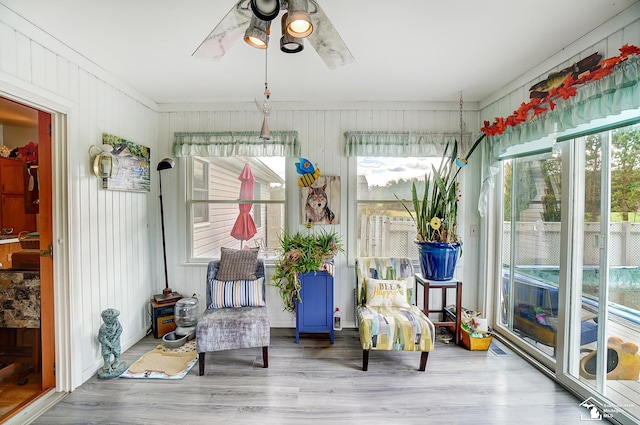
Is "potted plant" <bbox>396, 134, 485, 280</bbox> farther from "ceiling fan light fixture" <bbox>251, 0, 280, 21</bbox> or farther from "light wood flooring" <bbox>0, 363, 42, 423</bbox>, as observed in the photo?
"light wood flooring" <bbox>0, 363, 42, 423</bbox>

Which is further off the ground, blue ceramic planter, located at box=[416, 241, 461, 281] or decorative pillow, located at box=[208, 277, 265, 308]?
blue ceramic planter, located at box=[416, 241, 461, 281]

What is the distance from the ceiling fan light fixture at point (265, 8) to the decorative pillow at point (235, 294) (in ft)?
7.36

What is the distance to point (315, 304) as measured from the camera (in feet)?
9.55

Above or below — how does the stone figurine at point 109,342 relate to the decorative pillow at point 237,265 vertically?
below

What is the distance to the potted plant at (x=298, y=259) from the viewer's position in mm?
2828

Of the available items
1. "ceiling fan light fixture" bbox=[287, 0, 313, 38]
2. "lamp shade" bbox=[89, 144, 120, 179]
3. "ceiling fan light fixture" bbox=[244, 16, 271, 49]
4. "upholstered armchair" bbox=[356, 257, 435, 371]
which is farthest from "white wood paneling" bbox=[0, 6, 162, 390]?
"upholstered armchair" bbox=[356, 257, 435, 371]

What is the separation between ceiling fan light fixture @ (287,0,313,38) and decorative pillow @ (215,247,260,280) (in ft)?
7.04

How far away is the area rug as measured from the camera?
2338 mm

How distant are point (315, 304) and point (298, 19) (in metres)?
2.48

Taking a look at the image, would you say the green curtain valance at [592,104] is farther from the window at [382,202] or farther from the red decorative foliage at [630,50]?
the window at [382,202]

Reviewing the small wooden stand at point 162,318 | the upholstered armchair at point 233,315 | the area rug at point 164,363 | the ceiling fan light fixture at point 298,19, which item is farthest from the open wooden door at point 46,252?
the ceiling fan light fixture at point 298,19

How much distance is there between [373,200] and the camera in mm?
3312

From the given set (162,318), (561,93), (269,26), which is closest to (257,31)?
(269,26)

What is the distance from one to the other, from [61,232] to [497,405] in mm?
3471
